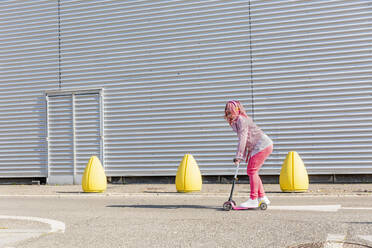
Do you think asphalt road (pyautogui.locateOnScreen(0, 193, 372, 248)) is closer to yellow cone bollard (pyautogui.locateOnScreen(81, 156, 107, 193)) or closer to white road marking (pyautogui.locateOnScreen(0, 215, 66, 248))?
white road marking (pyautogui.locateOnScreen(0, 215, 66, 248))

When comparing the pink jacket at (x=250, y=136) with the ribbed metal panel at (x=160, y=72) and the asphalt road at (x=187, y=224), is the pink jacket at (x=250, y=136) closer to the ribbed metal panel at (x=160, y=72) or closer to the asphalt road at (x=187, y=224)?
the asphalt road at (x=187, y=224)

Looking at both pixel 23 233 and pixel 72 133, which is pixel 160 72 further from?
pixel 23 233

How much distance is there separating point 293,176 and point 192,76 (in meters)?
5.10

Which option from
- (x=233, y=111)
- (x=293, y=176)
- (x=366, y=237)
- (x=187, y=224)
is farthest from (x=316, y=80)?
(x=366, y=237)

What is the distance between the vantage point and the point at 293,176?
1080cm

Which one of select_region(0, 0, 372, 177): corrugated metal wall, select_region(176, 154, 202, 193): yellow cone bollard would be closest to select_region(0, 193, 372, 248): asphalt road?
select_region(176, 154, 202, 193): yellow cone bollard

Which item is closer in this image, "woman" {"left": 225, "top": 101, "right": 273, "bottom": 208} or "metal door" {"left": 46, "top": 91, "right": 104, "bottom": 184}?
"woman" {"left": 225, "top": 101, "right": 273, "bottom": 208}

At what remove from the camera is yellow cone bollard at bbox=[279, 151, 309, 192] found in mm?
10797

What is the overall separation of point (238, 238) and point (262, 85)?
887cm

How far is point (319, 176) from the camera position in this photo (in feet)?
43.6

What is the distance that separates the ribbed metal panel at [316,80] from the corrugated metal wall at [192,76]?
28 mm

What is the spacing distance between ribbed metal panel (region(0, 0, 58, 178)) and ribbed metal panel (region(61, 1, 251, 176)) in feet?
2.30

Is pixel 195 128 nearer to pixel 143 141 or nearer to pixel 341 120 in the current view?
pixel 143 141

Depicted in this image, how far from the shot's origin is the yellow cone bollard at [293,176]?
Result: 425 inches
